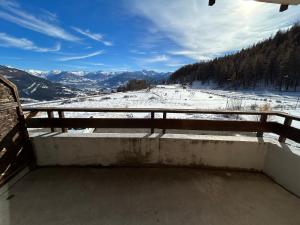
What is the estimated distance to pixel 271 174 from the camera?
125 inches

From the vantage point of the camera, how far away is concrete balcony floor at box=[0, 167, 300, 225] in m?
2.28

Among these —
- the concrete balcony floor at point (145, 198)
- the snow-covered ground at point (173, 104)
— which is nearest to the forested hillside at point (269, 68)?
the snow-covered ground at point (173, 104)

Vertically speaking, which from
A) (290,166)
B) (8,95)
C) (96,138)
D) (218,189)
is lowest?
(218,189)

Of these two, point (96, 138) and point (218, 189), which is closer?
point (218, 189)

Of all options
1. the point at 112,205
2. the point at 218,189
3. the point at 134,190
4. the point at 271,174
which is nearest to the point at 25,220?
the point at 112,205

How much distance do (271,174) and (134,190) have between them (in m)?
2.34

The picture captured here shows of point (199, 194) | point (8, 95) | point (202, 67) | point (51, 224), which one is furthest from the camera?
point (202, 67)

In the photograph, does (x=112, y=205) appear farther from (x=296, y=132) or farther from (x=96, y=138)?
(x=296, y=132)

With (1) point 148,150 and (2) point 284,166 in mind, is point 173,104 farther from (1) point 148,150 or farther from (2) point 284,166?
(2) point 284,166

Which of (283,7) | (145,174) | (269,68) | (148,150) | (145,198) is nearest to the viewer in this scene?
(145,198)

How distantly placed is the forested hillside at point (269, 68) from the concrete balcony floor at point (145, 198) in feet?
177

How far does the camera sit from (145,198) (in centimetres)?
263

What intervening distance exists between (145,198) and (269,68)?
2554 inches

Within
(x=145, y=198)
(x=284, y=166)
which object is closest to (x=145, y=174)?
(x=145, y=198)
